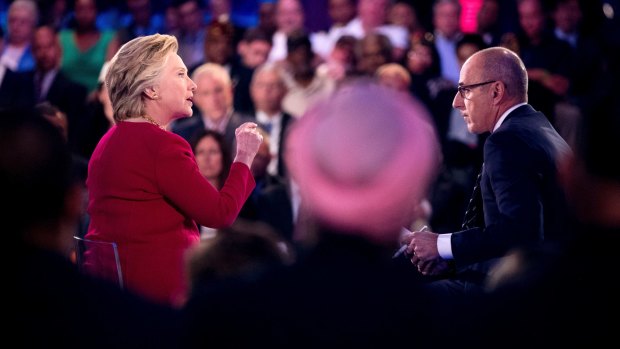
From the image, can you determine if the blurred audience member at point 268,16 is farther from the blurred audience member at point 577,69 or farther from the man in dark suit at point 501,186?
the man in dark suit at point 501,186

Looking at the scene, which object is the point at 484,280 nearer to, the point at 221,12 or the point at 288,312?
the point at 288,312

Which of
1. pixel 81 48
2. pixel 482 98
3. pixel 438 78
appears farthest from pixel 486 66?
pixel 81 48

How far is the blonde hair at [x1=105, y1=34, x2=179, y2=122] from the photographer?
3.24 metres

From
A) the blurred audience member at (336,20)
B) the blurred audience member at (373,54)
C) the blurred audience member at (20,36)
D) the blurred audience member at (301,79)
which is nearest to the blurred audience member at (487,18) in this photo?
the blurred audience member at (373,54)

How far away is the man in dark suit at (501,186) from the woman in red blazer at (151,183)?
0.81 m

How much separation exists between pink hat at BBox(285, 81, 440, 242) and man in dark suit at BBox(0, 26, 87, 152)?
18.5 ft

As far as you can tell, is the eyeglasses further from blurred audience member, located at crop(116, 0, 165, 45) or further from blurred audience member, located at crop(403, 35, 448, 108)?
blurred audience member, located at crop(116, 0, 165, 45)

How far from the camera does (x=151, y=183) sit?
3.16m

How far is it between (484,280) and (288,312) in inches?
79.1

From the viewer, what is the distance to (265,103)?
7.22 meters

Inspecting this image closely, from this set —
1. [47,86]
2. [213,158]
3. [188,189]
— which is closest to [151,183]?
[188,189]

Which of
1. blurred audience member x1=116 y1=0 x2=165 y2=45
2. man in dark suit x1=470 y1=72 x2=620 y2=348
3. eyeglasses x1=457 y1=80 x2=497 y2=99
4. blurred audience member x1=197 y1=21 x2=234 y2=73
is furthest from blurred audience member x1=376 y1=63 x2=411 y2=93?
man in dark suit x1=470 y1=72 x2=620 y2=348

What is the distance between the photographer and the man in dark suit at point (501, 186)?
330 centimetres

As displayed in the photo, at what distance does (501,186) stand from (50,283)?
191 cm
